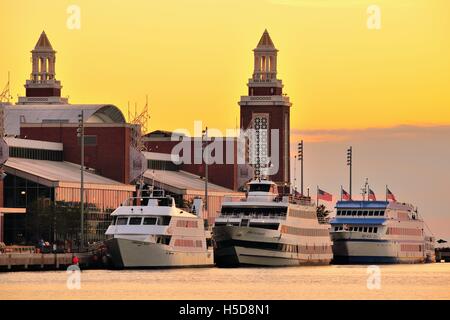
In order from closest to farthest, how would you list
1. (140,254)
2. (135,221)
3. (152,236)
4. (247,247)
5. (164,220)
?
(140,254) → (152,236) → (135,221) → (164,220) → (247,247)

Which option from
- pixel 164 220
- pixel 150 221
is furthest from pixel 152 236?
pixel 164 220

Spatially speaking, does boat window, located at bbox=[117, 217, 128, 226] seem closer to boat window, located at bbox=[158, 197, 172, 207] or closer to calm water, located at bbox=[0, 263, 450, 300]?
boat window, located at bbox=[158, 197, 172, 207]

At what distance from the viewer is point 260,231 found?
189m

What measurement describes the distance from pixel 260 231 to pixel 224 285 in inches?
1384

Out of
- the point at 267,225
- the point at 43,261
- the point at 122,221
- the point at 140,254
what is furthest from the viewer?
the point at 267,225

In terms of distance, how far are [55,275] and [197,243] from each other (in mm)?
28525

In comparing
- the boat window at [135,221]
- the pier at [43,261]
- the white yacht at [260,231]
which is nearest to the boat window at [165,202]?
the boat window at [135,221]

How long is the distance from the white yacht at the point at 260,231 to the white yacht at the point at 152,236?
3445 mm

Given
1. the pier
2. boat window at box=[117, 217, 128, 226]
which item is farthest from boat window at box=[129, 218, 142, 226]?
the pier

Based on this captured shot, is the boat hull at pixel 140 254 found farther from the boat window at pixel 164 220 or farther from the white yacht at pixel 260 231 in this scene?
the white yacht at pixel 260 231

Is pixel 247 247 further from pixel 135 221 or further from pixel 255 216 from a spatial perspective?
pixel 135 221

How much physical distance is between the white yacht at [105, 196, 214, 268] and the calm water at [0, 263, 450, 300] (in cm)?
297

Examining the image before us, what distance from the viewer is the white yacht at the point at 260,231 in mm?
187625
